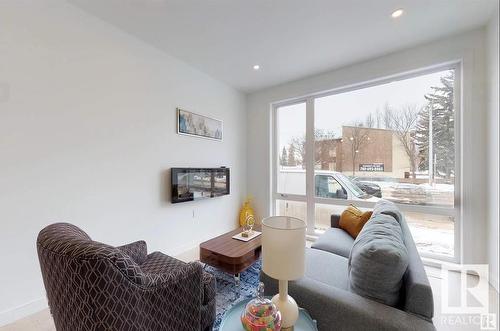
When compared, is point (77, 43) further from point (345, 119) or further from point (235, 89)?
point (345, 119)

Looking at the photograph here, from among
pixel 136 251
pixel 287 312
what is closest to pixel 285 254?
pixel 287 312

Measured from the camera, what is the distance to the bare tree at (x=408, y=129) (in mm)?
2932

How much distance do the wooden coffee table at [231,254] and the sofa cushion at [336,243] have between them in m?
0.67

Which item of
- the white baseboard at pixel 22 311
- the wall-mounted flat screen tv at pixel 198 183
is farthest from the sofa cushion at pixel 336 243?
the white baseboard at pixel 22 311

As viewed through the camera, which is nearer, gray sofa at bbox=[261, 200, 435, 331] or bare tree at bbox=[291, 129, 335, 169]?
gray sofa at bbox=[261, 200, 435, 331]

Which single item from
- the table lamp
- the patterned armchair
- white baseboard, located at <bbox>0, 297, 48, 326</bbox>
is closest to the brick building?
the table lamp

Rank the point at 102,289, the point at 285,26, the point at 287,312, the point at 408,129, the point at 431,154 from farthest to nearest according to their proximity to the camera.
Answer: the point at 408,129
the point at 431,154
the point at 285,26
the point at 287,312
the point at 102,289

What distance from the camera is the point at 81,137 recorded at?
7.14 ft

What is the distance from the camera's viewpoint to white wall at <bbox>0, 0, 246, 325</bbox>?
180cm

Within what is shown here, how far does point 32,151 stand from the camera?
1881mm

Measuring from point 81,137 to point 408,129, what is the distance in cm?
400

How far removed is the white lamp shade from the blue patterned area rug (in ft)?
3.82

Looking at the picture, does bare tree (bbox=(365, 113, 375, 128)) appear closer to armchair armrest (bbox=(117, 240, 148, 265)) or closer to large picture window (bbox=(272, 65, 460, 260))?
large picture window (bbox=(272, 65, 460, 260))

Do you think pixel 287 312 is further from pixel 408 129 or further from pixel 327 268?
pixel 408 129
